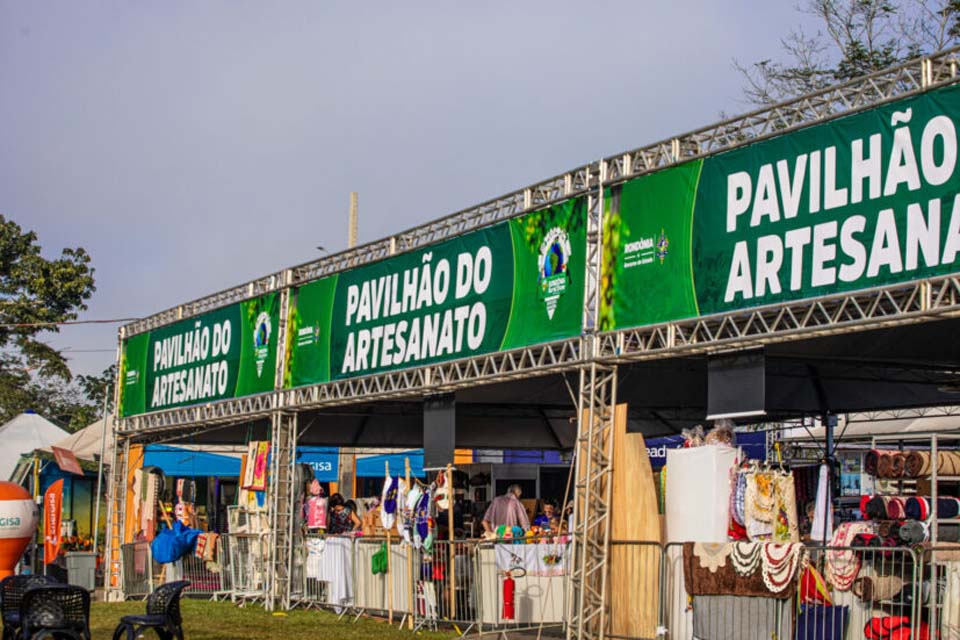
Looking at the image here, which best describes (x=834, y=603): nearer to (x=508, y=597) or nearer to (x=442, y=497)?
(x=508, y=597)

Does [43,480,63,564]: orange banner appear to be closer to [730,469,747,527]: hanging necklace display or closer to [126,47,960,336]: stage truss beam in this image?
[126,47,960,336]: stage truss beam

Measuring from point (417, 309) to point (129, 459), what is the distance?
480 inches

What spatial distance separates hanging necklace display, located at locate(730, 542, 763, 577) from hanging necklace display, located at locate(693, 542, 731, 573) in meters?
0.11

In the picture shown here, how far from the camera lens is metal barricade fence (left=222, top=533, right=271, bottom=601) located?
2119 centimetres

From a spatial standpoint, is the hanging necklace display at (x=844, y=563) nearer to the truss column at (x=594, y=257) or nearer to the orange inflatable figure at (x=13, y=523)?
the truss column at (x=594, y=257)

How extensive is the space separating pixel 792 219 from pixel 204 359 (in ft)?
50.2

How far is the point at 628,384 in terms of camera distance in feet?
59.4

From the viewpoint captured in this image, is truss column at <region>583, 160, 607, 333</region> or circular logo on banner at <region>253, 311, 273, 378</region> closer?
truss column at <region>583, 160, 607, 333</region>

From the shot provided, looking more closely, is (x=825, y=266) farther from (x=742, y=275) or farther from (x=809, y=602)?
(x=809, y=602)

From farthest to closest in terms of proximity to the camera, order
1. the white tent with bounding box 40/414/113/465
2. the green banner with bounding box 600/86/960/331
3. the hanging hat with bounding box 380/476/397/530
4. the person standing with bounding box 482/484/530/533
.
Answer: the white tent with bounding box 40/414/113/465 → the hanging hat with bounding box 380/476/397/530 → the person standing with bounding box 482/484/530/533 → the green banner with bounding box 600/86/960/331

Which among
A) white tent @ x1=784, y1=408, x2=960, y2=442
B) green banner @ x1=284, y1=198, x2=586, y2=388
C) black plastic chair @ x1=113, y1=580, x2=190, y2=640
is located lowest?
black plastic chair @ x1=113, y1=580, x2=190, y2=640

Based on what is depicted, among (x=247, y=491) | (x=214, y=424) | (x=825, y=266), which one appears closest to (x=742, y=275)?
(x=825, y=266)

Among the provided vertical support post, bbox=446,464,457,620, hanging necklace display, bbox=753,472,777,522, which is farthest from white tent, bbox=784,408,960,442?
hanging necklace display, bbox=753,472,777,522

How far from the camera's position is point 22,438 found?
36562 millimetres
